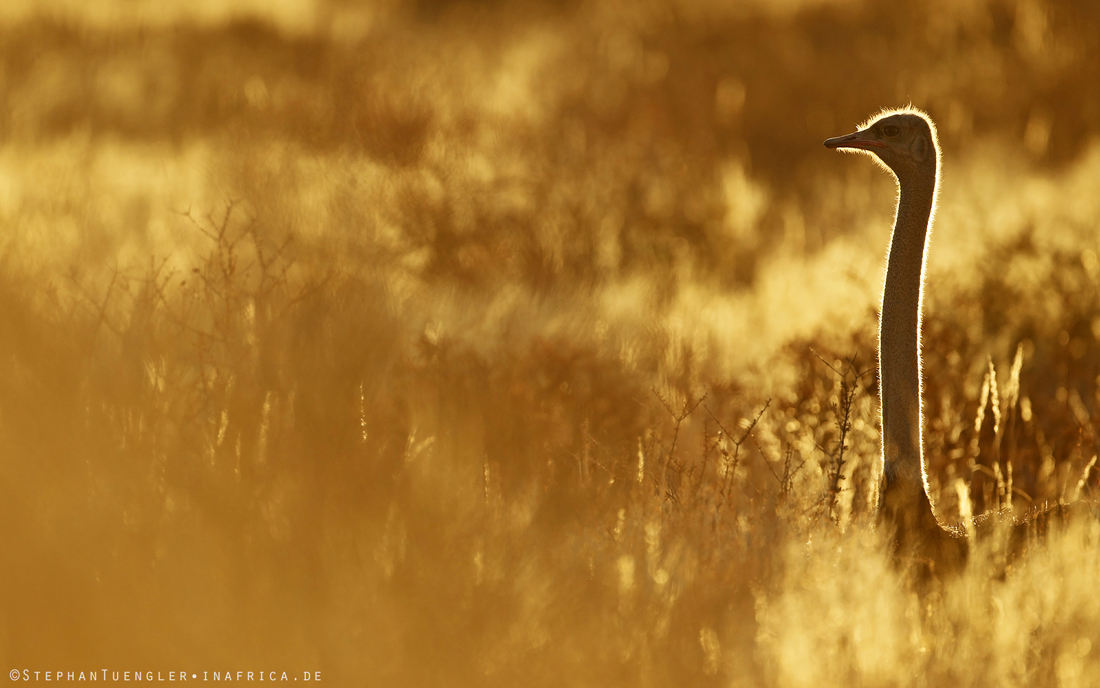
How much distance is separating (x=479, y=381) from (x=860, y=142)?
1356mm

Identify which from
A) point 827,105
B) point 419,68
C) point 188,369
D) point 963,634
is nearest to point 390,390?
point 188,369

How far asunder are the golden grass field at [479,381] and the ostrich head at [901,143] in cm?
70

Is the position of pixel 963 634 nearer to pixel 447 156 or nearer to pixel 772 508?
pixel 772 508

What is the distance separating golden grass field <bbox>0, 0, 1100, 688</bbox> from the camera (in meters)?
2.73

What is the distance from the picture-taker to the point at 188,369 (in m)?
3.57

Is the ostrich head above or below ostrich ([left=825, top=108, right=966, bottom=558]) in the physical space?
above

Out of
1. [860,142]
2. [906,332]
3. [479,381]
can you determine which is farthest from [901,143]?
[479,381]

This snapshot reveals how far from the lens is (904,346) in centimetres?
373

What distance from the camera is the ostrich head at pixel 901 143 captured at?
396 cm

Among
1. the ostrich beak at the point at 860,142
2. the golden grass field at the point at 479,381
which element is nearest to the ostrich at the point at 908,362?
the ostrich beak at the point at 860,142

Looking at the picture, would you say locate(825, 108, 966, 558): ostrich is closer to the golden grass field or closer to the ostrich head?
the ostrich head

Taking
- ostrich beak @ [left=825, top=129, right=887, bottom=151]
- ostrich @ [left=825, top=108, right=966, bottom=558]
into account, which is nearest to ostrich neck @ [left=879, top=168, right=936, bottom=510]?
ostrich @ [left=825, top=108, right=966, bottom=558]

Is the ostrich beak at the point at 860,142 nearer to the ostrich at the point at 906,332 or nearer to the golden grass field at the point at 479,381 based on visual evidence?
the ostrich at the point at 906,332

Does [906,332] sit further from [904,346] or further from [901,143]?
[901,143]
